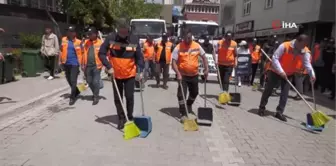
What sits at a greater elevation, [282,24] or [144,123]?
[282,24]

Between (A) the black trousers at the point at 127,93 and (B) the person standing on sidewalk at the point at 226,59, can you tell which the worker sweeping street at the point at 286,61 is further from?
(A) the black trousers at the point at 127,93

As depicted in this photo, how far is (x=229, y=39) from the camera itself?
9438 mm

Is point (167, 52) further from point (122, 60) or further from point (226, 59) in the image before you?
point (122, 60)

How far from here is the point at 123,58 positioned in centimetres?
604

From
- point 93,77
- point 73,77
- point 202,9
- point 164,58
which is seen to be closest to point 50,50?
point 164,58

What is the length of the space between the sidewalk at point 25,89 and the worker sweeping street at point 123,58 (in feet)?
8.78

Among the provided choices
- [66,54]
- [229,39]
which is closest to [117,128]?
[66,54]

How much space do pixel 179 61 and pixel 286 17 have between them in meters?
17.4

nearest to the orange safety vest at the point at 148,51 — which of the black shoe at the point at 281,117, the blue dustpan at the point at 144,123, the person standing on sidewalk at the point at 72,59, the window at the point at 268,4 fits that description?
the person standing on sidewalk at the point at 72,59

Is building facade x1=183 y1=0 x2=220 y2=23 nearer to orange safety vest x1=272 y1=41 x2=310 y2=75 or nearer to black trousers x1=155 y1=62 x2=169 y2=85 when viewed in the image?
black trousers x1=155 y1=62 x2=169 y2=85

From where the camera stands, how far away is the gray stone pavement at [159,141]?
15.9 ft

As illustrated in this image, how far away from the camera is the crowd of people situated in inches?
239

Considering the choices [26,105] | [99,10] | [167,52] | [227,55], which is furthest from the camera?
[99,10]

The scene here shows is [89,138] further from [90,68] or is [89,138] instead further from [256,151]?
[90,68]
